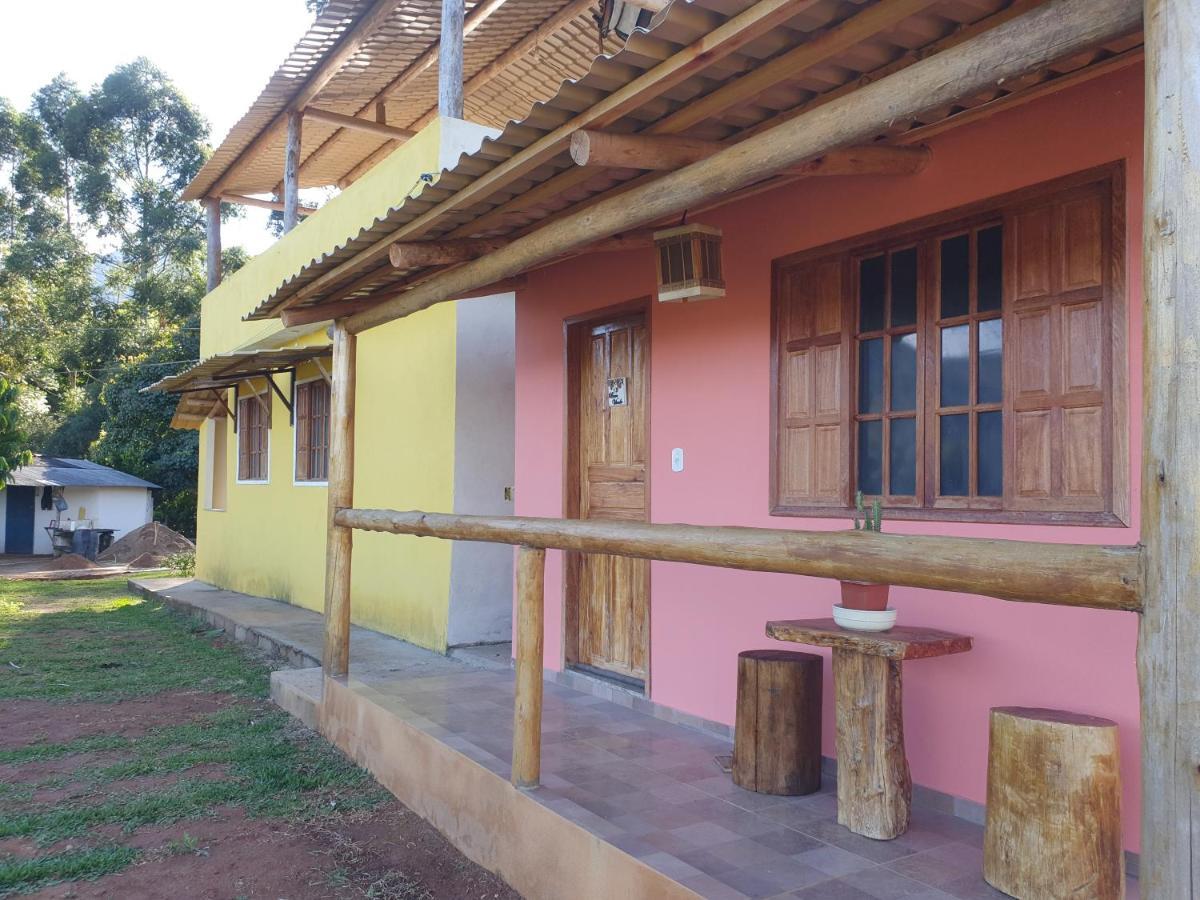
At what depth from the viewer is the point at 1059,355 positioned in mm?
3551

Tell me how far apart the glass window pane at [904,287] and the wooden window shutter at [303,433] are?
833cm

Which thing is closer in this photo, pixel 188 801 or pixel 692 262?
pixel 692 262

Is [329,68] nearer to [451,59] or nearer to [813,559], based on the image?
[451,59]

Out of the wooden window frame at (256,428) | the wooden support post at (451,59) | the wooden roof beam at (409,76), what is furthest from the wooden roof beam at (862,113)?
the wooden window frame at (256,428)

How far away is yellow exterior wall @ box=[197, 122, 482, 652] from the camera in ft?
26.6

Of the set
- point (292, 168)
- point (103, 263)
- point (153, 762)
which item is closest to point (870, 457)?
point (153, 762)

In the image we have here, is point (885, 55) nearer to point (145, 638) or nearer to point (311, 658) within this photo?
point (311, 658)

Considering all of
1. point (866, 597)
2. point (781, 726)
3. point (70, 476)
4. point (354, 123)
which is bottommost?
point (781, 726)

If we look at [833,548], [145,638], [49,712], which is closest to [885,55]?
[833,548]

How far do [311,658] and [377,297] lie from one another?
3341mm

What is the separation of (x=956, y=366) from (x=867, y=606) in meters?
1.05

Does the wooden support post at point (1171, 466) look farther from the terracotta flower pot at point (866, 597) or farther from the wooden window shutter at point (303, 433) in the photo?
the wooden window shutter at point (303, 433)

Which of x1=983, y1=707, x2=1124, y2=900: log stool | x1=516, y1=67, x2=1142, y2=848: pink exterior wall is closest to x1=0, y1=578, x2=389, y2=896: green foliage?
x1=516, y1=67, x2=1142, y2=848: pink exterior wall

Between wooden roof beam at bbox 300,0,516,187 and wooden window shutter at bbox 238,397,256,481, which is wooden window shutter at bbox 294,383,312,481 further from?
wooden roof beam at bbox 300,0,516,187
